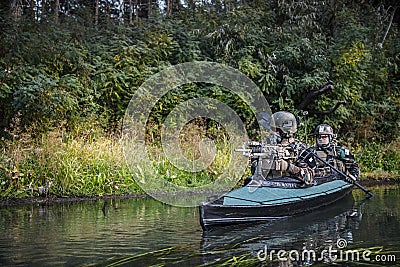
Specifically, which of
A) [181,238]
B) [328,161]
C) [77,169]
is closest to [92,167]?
[77,169]

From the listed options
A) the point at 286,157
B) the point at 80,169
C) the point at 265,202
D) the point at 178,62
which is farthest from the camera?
the point at 178,62

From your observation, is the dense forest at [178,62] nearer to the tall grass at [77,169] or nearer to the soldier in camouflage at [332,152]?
the tall grass at [77,169]

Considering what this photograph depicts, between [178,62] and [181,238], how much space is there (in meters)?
10.1

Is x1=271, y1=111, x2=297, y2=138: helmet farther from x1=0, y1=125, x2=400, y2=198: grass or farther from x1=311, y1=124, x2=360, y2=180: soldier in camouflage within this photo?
x1=0, y1=125, x2=400, y2=198: grass

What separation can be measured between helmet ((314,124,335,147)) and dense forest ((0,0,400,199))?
2.98 metres

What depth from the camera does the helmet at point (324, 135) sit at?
36.7 ft

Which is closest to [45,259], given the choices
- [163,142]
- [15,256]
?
[15,256]

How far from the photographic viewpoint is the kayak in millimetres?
7258

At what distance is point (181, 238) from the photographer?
684 centimetres

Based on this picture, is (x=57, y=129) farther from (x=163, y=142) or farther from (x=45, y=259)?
(x=45, y=259)

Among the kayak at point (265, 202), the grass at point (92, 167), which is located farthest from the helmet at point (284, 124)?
the grass at point (92, 167)

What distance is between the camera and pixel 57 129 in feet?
40.8

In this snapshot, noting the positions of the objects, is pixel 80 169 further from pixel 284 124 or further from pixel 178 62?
pixel 178 62

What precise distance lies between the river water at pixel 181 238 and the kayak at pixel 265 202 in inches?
5.1
